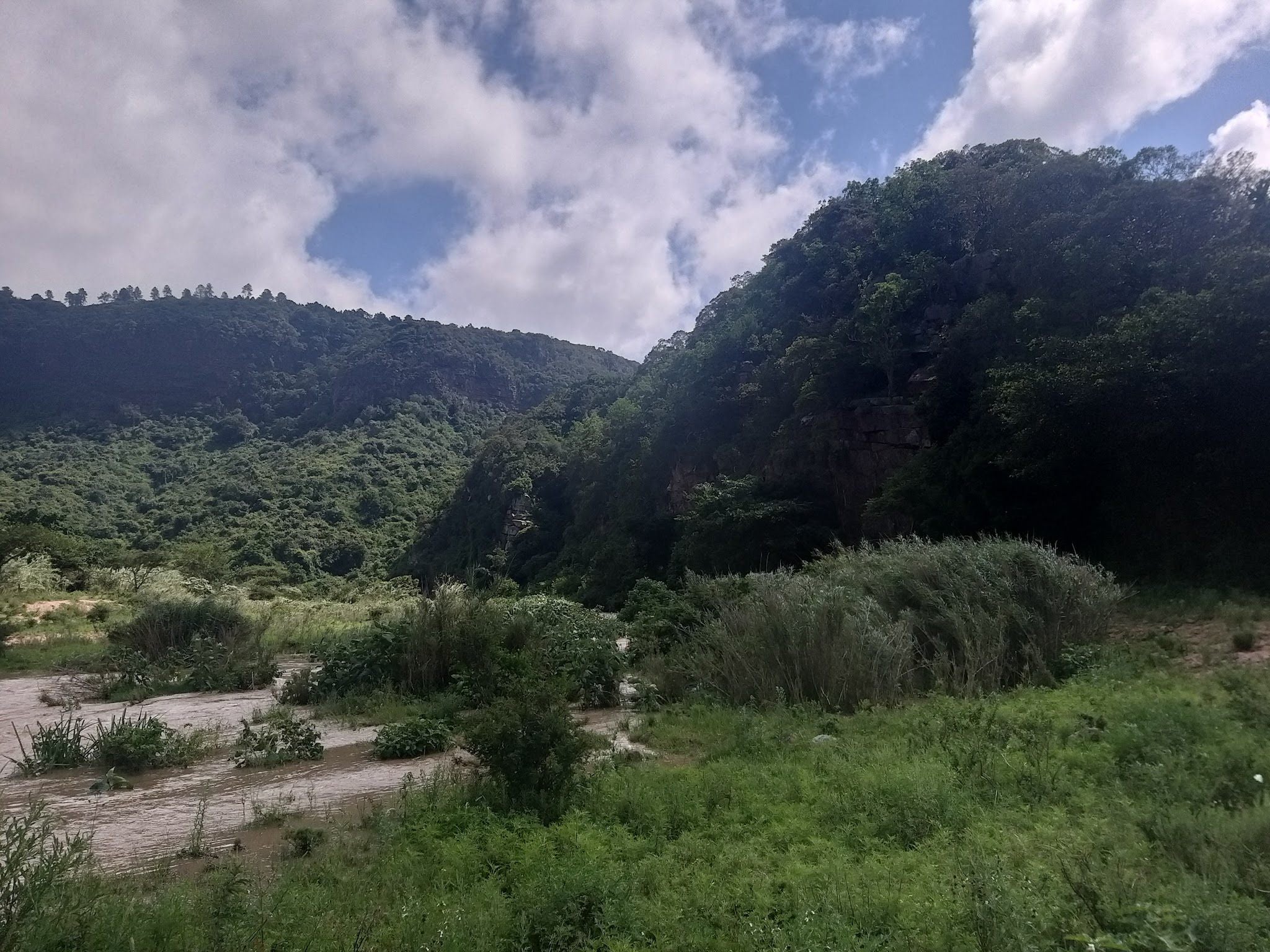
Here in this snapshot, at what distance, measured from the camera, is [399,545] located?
76.0 m

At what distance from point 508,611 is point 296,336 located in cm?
11400

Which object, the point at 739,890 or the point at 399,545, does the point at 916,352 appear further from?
the point at 399,545

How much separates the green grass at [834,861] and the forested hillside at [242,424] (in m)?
44.5

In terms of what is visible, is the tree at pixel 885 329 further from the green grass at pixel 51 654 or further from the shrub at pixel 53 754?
the shrub at pixel 53 754

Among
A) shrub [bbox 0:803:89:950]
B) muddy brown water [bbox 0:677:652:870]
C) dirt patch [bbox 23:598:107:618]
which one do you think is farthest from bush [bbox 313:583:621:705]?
dirt patch [bbox 23:598:107:618]

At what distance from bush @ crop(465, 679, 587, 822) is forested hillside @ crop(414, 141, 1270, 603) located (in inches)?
384

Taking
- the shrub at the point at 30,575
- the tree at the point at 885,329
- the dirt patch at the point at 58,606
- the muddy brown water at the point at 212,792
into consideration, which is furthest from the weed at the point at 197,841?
the shrub at the point at 30,575

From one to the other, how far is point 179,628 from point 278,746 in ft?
38.3

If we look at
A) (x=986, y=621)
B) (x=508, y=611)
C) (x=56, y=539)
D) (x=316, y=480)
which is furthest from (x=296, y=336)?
(x=986, y=621)

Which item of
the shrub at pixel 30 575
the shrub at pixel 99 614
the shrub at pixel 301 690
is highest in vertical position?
the shrub at pixel 30 575

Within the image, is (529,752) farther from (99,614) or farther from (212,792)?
(99,614)

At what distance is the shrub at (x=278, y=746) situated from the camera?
33.4ft

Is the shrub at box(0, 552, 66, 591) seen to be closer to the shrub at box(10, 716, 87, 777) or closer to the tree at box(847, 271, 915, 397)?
the shrub at box(10, 716, 87, 777)

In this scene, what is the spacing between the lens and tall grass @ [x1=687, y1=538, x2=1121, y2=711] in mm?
10523
